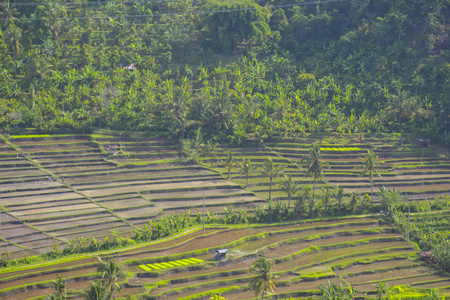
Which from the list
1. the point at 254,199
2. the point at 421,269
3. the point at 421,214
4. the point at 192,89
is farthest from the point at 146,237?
the point at 192,89

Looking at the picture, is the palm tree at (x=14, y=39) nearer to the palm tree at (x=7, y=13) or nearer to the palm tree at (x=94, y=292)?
the palm tree at (x=7, y=13)

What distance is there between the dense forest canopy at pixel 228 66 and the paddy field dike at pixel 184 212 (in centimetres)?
472

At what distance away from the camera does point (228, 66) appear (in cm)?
9588

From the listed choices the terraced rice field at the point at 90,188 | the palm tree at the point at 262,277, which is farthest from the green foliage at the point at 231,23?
the palm tree at the point at 262,277

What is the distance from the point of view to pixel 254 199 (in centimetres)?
→ 6731

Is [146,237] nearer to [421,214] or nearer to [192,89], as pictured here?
[421,214]

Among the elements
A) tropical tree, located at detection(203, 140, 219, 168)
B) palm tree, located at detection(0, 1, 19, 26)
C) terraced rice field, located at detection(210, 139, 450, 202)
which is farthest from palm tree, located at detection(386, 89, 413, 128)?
palm tree, located at detection(0, 1, 19, 26)

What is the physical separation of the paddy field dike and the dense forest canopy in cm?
472

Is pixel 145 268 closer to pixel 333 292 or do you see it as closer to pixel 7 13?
pixel 333 292

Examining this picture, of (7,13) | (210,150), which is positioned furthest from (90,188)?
(7,13)

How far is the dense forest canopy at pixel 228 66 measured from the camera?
267 feet

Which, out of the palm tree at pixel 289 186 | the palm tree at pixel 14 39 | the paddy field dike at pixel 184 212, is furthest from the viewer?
the palm tree at pixel 14 39

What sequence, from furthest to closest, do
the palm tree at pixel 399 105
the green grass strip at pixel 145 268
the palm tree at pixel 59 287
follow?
the palm tree at pixel 399 105, the green grass strip at pixel 145 268, the palm tree at pixel 59 287

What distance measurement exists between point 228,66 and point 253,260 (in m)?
48.4
